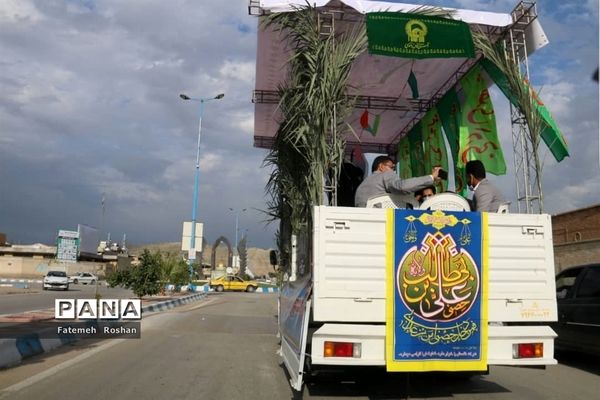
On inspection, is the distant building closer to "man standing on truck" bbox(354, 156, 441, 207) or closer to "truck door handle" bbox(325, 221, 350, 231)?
"man standing on truck" bbox(354, 156, 441, 207)

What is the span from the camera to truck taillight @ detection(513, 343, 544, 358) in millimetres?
5242

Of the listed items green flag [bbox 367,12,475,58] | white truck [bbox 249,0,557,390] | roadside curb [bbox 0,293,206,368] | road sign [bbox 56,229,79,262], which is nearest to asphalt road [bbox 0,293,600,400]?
roadside curb [bbox 0,293,206,368]

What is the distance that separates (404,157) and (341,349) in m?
8.42

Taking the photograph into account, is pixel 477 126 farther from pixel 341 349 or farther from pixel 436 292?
pixel 341 349

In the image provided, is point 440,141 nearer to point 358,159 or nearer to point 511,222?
A: point 358,159

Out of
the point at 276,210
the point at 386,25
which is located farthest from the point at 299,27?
the point at 276,210

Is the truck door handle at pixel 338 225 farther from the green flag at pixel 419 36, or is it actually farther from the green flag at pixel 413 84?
the green flag at pixel 413 84

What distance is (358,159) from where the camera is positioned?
1106 centimetres

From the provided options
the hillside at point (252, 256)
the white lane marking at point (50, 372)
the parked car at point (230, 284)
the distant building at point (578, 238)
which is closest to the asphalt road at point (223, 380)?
the white lane marking at point (50, 372)

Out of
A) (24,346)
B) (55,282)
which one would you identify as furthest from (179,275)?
(24,346)

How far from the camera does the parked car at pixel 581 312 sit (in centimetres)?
762

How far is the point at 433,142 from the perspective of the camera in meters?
11.2

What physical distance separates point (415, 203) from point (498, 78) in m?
3.12

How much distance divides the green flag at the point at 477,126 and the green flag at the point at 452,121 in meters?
0.17
